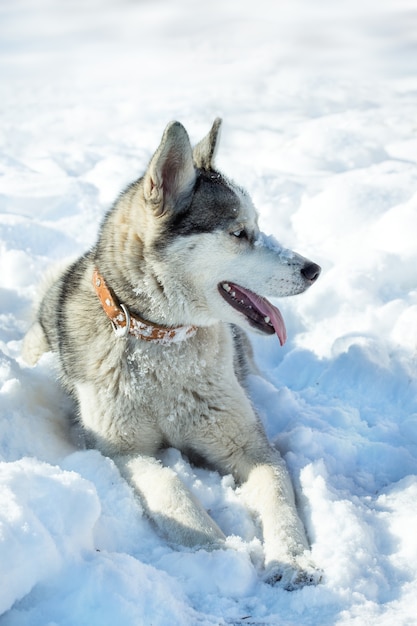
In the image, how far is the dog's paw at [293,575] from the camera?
2.08m

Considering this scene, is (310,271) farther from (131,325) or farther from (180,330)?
(131,325)

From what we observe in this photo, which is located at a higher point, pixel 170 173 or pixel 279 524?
pixel 170 173

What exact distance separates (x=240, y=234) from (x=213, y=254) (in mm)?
168

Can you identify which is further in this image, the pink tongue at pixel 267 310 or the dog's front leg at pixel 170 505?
the pink tongue at pixel 267 310

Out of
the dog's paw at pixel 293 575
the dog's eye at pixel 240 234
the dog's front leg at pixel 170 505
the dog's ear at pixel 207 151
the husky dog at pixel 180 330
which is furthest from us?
the dog's ear at pixel 207 151

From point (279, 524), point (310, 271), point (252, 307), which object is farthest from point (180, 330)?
point (279, 524)

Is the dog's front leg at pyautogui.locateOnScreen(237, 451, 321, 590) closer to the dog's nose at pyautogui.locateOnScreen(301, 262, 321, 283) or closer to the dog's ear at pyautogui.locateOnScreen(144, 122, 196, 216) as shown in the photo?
the dog's nose at pyautogui.locateOnScreen(301, 262, 321, 283)

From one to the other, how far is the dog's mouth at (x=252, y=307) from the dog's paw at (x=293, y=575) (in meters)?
0.91

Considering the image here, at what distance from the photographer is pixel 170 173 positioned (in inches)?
98.9

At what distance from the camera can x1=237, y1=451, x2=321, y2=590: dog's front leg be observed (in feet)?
6.91

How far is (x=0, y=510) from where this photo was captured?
5.56ft

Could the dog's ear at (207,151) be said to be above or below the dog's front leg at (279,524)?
above

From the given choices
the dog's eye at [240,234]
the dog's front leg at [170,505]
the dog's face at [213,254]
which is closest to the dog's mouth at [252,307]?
the dog's face at [213,254]

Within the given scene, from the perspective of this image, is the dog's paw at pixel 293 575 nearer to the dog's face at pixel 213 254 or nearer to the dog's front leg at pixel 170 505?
the dog's front leg at pixel 170 505
